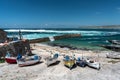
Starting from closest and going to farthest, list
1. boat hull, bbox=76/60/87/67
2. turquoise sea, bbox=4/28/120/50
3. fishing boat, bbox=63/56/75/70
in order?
1. fishing boat, bbox=63/56/75/70
2. boat hull, bbox=76/60/87/67
3. turquoise sea, bbox=4/28/120/50

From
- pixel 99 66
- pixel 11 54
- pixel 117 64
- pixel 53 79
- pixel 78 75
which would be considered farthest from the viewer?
pixel 11 54

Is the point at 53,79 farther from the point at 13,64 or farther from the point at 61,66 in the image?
the point at 13,64

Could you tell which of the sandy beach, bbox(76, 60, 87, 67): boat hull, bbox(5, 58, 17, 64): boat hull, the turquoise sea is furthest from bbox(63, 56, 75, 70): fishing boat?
the turquoise sea

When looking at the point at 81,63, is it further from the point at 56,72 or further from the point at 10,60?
the point at 10,60

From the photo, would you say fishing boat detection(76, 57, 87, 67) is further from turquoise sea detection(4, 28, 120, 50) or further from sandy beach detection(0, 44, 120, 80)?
turquoise sea detection(4, 28, 120, 50)

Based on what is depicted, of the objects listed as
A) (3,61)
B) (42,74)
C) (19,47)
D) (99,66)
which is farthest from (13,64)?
(99,66)

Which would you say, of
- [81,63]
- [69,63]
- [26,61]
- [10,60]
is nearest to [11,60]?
[10,60]

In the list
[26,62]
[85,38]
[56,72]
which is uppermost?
[26,62]

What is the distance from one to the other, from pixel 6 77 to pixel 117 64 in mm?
14847

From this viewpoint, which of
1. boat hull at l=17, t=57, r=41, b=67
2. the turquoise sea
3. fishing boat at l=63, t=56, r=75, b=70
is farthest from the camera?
the turquoise sea

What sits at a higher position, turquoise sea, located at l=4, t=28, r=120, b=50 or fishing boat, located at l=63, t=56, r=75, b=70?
fishing boat, located at l=63, t=56, r=75, b=70

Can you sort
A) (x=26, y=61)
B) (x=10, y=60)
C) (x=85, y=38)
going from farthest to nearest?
1. (x=85, y=38)
2. (x=10, y=60)
3. (x=26, y=61)

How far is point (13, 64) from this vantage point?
82.0ft

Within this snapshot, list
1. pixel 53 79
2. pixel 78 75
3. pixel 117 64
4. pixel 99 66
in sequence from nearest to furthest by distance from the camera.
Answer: pixel 53 79 → pixel 78 75 → pixel 99 66 → pixel 117 64
